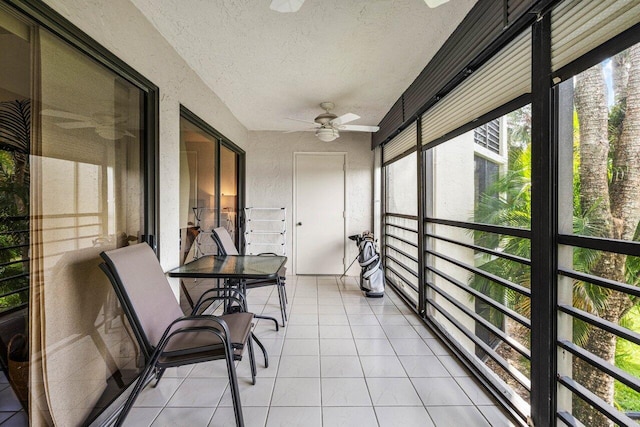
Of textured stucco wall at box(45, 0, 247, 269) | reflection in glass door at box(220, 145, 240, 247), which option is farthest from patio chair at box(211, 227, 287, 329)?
reflection in glass door at box(220, 145, 240, 247)

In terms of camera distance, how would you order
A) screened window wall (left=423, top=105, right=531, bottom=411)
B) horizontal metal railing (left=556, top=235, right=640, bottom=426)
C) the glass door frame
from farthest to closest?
the glass door frame
screened window wall (left=423, top=105, right=531, bottom=411)
horizontal metal railing (left=556, top=235, right=640, bottom=426)

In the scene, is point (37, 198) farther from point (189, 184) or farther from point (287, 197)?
point (287, 197)

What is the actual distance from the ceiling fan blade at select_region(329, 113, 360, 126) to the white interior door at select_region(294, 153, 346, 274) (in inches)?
61.6

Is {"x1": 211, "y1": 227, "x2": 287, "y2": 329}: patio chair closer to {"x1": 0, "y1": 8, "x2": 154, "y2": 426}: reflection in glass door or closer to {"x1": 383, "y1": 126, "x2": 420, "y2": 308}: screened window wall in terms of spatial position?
{"x1": 0, "y1": 8, "x2": 154, "y2": 426}: reflection in glass door

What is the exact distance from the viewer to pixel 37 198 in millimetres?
1233

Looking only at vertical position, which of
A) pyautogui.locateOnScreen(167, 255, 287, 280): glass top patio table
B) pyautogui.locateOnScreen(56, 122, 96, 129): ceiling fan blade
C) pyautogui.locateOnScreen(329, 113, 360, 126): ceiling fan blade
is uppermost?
pyautogui.locateOnScreen(329, 113, 360, 126): ceiling fan blade

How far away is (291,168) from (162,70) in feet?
9.58

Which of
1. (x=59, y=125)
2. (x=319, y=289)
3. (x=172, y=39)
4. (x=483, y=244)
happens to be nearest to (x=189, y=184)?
(x=172, y=39)

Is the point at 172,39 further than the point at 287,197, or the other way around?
the point at 287,197

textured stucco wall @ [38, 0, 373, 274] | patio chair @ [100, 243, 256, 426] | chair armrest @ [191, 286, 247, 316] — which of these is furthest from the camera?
chair armrest @ [191, 286, 247, 316]

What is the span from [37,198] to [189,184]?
1.66 metres

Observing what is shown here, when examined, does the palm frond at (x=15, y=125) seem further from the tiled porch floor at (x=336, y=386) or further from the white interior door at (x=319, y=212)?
the white interior door at (x=319, y=212)

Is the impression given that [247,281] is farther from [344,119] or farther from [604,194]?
[604,194]

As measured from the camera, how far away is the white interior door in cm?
505
